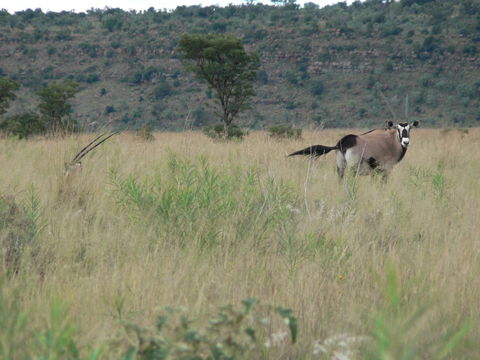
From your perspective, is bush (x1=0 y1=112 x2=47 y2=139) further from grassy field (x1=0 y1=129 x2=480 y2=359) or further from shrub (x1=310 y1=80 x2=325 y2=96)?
shrub (x1=310 y1=80 x2=325 y2=96)

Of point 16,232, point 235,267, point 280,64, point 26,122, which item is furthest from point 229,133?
point 280,64

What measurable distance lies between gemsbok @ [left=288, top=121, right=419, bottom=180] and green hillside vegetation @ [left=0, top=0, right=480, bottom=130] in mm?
38729

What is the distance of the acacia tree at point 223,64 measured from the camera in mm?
29219

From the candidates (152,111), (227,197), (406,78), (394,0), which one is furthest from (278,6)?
(227,197)

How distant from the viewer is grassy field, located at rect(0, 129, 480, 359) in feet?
6.14

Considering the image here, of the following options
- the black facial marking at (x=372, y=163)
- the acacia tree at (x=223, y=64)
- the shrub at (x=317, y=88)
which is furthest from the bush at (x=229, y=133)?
the shrub at (x=317, y=88)

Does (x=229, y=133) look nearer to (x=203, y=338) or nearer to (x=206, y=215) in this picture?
(x=206, y=215)

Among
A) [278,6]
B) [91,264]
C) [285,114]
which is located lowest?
[285,114]

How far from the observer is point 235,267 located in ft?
9.06

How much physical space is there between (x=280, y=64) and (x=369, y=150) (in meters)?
→ 53.9

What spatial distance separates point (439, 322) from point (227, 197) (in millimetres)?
1683

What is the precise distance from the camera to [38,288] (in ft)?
7.72

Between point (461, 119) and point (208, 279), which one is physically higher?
point (208, 279)

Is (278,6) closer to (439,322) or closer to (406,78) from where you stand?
(406,78)
